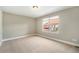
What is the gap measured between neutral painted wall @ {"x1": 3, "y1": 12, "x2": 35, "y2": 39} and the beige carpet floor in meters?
0.15

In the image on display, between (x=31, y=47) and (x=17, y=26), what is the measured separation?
59cm

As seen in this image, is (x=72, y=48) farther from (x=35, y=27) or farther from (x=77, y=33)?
(x=35, y=27)

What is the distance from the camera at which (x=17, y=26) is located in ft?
4.85

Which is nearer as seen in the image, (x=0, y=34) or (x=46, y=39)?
(x=0, y=34)

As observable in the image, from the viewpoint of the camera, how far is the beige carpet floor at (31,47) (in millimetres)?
1276

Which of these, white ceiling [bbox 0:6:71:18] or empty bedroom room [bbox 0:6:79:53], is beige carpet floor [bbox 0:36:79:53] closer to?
empty bedroom room [bbox 0:6:79:53]

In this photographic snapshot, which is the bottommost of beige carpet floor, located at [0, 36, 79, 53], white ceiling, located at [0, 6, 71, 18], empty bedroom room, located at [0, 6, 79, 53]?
beige carpet floor, located at [0, 36, 79, 53]

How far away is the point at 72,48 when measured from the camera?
1.32 meters

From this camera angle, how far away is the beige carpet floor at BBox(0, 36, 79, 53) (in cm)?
128

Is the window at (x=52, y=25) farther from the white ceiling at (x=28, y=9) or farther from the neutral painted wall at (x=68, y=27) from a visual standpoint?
the white ceiling at (x=28, y=9)

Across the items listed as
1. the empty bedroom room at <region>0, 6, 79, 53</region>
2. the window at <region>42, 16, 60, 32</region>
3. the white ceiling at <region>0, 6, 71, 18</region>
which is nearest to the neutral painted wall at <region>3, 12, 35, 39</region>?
the empty bedroom room at <region>0, 6, 79, 53</region>

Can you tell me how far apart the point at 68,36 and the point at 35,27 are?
0.85 m

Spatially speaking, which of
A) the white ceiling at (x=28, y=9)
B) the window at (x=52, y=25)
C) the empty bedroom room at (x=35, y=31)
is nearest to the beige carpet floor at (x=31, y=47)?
the empty bedroom room at (x=35, y=31)
